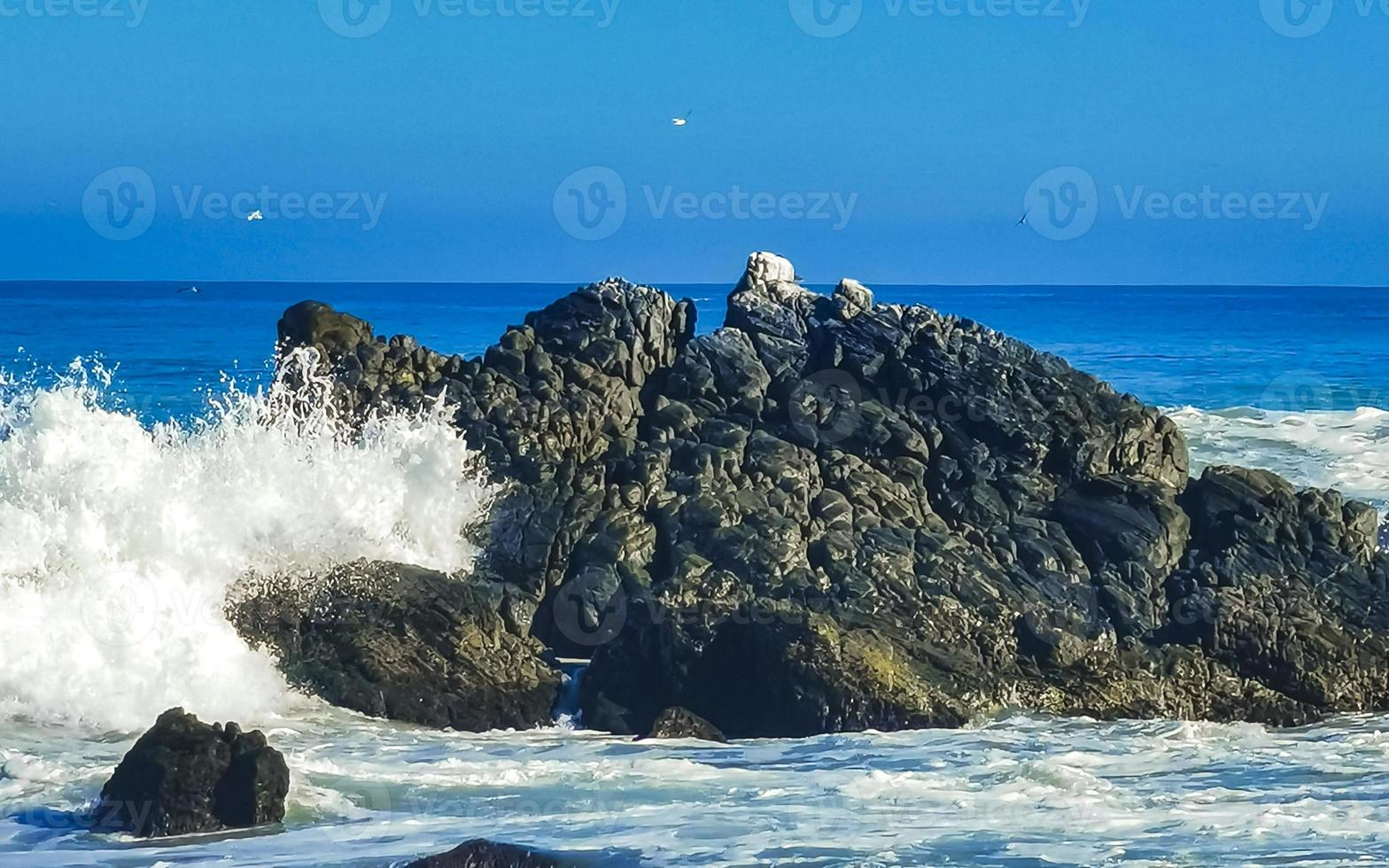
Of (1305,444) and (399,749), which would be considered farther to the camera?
(1305,444)

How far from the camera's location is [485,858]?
9383 millimetres

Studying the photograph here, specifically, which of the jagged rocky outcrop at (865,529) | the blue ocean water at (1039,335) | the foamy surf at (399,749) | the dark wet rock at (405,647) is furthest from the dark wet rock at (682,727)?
the blue ocean water at (1039,335)

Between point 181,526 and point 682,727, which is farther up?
point 181,526

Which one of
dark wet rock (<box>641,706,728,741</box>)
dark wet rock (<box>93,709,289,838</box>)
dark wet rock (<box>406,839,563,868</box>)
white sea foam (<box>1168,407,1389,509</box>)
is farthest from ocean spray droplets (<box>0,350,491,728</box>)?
white sea foam (<box>1168,407,1389,509</box>)

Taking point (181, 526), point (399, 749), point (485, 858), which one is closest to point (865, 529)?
point (399, 749)

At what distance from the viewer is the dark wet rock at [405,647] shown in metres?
13.1

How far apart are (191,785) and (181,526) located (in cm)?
438

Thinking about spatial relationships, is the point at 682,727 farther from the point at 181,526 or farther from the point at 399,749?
the point at 181,526

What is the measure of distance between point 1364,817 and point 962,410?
6.02 m

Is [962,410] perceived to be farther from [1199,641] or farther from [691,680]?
[691,680]

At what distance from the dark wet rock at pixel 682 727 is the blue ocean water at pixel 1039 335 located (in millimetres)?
20887

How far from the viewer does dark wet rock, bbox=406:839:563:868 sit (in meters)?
9.30

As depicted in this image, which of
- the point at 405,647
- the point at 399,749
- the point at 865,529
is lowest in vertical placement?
the point at 399,749

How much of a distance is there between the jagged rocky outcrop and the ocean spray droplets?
2.03 ft
